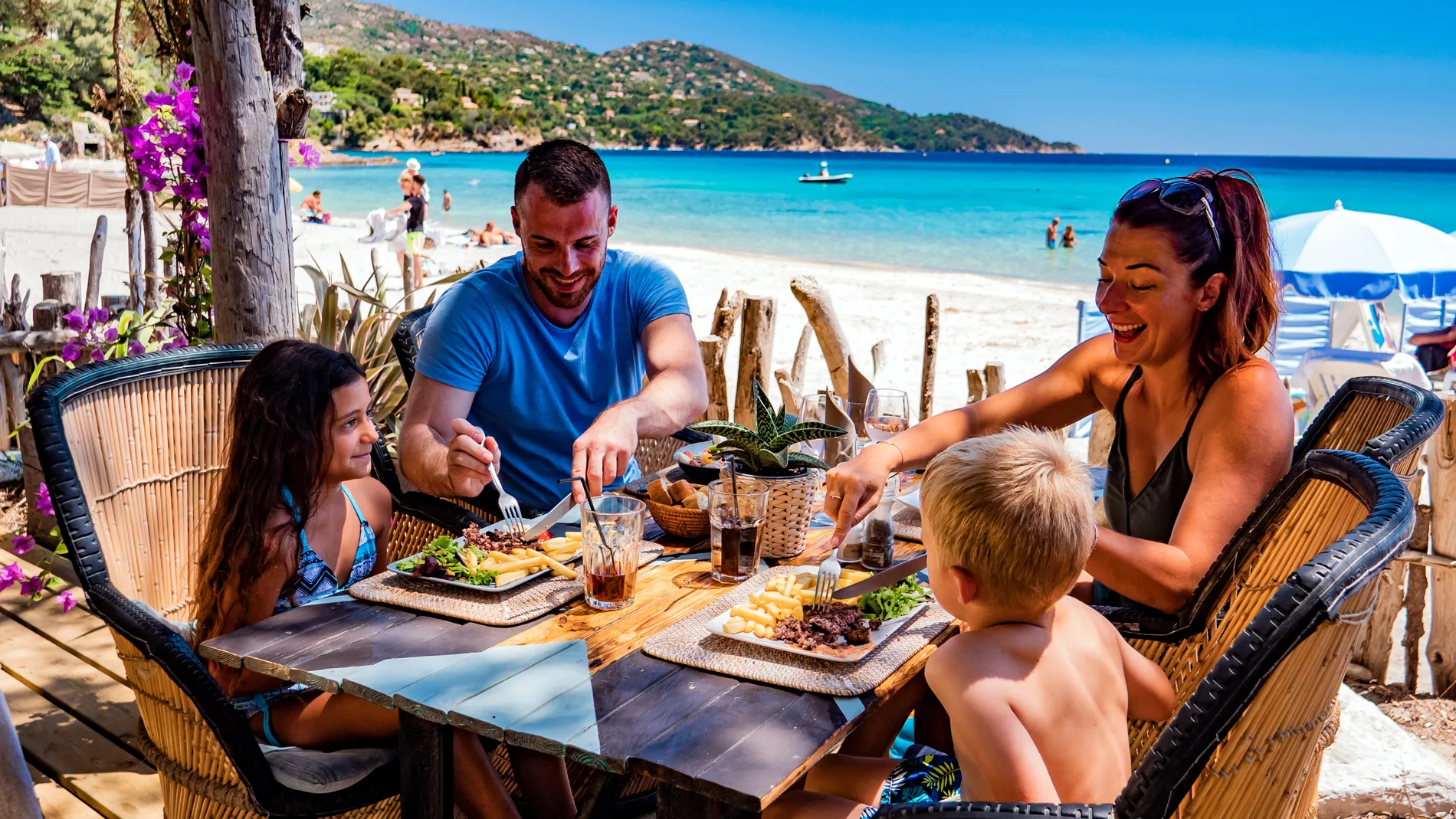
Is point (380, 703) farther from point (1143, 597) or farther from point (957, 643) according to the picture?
point (1143, 597)

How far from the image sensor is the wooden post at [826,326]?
4871 mm

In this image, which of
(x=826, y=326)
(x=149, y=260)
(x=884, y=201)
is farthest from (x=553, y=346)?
(x=884, y=201)

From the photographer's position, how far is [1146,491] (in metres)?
2.27

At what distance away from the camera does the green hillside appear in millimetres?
76875

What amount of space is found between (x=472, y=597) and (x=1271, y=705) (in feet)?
4.19

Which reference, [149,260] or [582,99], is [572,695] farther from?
[582,99]

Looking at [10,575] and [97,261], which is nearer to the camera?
[10,575]

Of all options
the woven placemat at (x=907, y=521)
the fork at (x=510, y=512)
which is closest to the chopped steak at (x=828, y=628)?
the woven placemat at (x=907, y=521)

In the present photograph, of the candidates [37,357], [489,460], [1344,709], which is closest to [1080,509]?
[489,460]

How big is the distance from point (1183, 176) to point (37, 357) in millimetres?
5144

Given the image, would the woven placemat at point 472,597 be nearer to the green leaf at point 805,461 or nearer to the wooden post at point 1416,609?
the green leaf at point 805,461

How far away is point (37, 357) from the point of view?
504 centimetres

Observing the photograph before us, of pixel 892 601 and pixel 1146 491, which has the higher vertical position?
pixel 1146 491

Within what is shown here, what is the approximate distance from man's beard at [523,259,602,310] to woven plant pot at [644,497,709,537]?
0.87 metres
